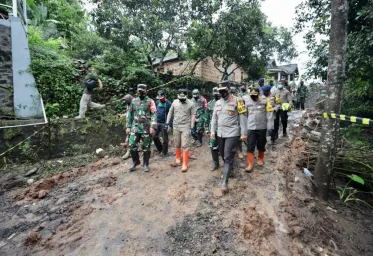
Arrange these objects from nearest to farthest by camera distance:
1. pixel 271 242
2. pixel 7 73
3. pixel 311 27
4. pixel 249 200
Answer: pixel 271 242 → pixel 249 200 → pixel 7 73 → pixel 311 27

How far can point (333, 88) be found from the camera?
11.9ft

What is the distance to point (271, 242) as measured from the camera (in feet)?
9.13

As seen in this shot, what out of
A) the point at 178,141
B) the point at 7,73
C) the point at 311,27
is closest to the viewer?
the point at 178,141

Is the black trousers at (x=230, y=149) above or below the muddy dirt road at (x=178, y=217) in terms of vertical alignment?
above

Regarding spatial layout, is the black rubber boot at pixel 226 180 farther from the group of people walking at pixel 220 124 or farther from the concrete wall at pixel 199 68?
the concrete wall at pixel 199 68

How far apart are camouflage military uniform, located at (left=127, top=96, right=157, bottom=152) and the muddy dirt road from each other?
0.74m

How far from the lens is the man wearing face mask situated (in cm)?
396

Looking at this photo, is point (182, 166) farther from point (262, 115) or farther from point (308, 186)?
point (308, 186)

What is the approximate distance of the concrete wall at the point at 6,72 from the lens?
6809 mm

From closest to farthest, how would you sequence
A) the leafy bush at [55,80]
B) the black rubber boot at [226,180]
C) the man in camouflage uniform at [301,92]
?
the black rubber boot at [226,180] → the leafy bush at [55,80] → the man in camouflage uniform at [301,92]

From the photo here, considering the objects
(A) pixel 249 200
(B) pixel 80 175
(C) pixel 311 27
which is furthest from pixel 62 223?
(C) pixel 311 27

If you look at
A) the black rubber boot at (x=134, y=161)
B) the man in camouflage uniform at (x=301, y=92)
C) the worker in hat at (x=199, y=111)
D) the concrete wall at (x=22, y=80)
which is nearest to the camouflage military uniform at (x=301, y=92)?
the man in camouflage uniform at (x=301, y=92)

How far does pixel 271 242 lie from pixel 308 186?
200cm

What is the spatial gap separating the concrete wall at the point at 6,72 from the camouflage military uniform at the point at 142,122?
484cm
